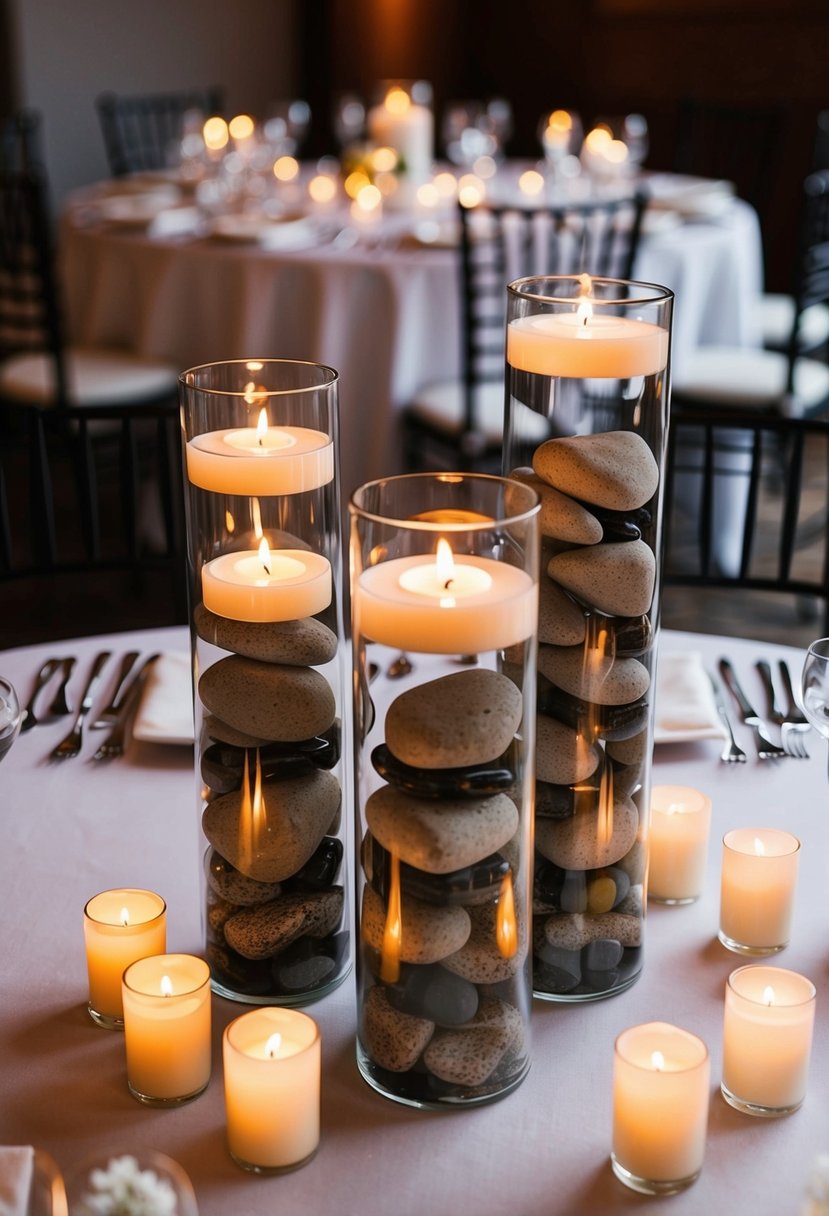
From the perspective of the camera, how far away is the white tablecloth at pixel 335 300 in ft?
9.83

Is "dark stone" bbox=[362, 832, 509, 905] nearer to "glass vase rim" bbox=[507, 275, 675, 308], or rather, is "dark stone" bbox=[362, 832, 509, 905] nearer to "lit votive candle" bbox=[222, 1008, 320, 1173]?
"lit votive candle" bbox=[222, 1008, 320, 1173]

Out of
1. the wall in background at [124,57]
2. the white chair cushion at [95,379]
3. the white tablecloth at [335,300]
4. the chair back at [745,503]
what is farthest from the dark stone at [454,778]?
the wall in background at [124,57]

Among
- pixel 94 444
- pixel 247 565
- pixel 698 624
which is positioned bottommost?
pixel 698 624

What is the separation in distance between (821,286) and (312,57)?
3.71 m

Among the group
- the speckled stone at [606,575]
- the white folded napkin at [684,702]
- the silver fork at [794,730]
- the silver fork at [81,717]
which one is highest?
the speckled stone at [606,575]

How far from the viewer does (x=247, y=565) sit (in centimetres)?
85

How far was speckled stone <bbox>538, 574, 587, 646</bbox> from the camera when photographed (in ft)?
Result: 2.67

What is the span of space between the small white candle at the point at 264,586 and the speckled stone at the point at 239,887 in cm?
16

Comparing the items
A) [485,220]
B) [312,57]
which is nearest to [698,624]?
[485,220]

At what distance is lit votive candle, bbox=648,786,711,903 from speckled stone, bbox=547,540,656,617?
0.66 ft

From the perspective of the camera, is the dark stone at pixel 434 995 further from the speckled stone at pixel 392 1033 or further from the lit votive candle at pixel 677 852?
the lit votive candle at pixel 677 852

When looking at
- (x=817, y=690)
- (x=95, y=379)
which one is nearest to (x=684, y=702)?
(x=817, y=690)

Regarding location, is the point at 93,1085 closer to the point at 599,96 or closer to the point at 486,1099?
the point at 486,1099

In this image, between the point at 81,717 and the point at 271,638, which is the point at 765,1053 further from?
the point at 81,717
